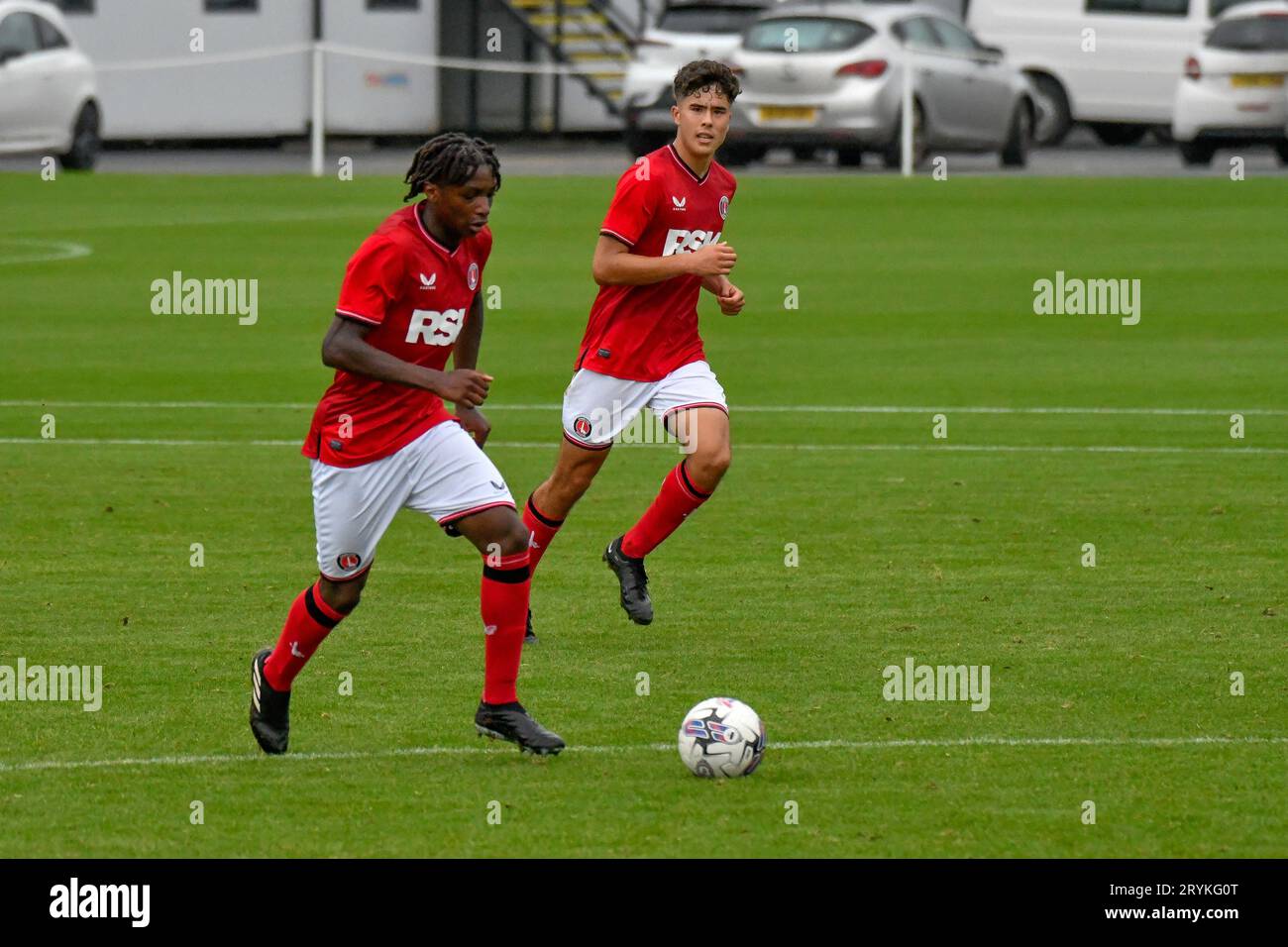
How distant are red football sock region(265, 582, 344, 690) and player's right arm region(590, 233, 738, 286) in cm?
228

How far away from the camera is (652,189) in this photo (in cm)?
984

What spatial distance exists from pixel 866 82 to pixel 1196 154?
6.19 m

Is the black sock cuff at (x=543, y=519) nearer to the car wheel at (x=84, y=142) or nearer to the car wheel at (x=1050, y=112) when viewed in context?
the car wheel at (x=84, y=142)

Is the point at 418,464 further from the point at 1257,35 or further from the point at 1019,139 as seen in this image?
the point at 1019,139

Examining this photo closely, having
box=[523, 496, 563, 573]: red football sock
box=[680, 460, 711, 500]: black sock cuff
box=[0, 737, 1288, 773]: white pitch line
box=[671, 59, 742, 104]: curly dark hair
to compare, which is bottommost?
box=[0, 737, 1288, 773]: white pitch line

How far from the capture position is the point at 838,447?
610 inches

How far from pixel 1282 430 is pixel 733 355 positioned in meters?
5.46

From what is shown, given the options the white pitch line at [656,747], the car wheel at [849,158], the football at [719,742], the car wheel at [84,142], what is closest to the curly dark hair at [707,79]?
the white pitch line at [656,747]

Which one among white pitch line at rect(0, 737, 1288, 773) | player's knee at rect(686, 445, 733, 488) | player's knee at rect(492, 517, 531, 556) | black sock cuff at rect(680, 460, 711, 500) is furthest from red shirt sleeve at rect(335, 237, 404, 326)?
black sock cuff at rect(680, 460, 711, 500)

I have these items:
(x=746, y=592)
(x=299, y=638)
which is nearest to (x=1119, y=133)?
(x=746, y=592)

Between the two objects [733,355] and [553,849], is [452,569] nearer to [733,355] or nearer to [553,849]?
[553,849]

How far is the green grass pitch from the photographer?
23.7ft

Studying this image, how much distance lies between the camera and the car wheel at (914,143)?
3014 cm

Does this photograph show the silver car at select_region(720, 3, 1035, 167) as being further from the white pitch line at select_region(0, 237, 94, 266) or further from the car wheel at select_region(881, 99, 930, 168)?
the white pitch line at select_region(0, 237, 94, 266)
